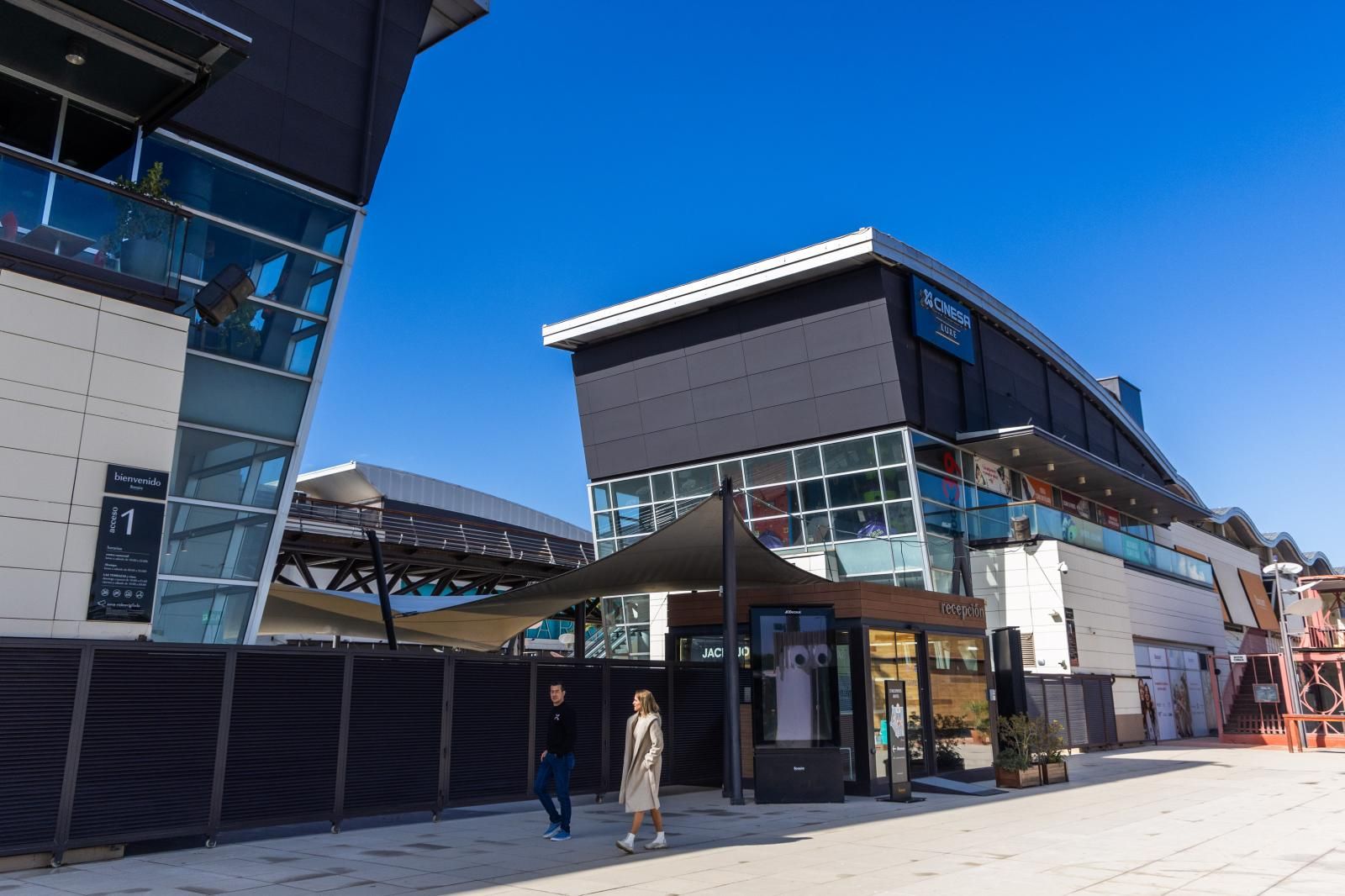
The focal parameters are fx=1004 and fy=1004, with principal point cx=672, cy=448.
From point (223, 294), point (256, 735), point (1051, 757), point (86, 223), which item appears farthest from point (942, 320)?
point (256, 735)

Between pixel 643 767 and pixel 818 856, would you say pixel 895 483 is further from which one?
pixel 818 856

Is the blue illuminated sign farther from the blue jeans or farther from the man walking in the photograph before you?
the blue jeans

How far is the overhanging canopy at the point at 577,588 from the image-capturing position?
47.5 feet

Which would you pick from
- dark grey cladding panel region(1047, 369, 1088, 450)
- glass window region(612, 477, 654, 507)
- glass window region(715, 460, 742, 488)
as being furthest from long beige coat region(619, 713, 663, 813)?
dark grey cladding panel region(1047, 369, 1088, 450)

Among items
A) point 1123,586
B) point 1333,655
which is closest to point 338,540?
point 1123,586

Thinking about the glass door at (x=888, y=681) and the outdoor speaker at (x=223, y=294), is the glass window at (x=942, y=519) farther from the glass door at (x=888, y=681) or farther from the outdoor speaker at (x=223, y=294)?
the outdoor speaker at (x=223, y=294)

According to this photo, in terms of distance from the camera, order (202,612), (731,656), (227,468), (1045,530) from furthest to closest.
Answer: (1045,530) → (731,656) → (227,468) → (202,612)

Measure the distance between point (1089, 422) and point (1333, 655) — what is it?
12266 mm

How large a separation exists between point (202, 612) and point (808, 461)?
18874mm

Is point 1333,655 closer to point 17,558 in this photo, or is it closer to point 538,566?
point 538,566

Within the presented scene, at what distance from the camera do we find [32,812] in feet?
28.0

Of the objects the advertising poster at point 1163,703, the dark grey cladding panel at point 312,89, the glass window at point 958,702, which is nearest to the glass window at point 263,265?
the dark grey cladding panel at point 312,89

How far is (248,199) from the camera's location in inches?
582

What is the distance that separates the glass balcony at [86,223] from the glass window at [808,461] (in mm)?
19791
